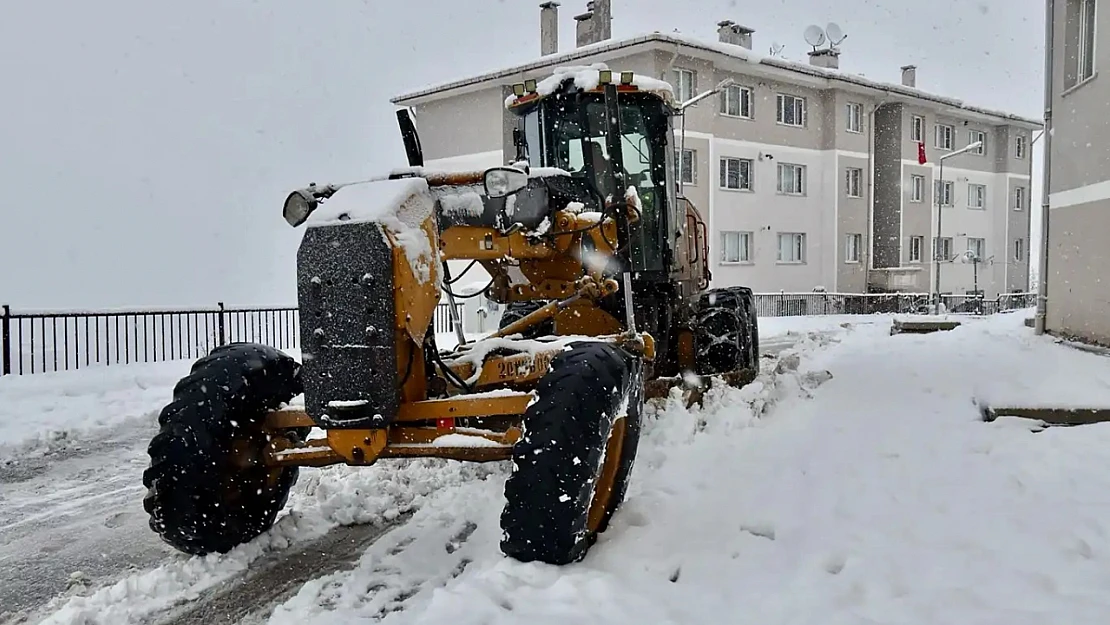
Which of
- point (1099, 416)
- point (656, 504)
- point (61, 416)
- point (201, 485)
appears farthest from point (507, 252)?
point (61, 416)

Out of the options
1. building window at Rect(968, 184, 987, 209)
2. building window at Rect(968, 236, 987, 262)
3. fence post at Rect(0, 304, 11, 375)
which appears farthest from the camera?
building window at Rect(968, 184, 987, 209)

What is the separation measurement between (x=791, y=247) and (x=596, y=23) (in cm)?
1084

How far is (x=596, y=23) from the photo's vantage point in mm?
29750

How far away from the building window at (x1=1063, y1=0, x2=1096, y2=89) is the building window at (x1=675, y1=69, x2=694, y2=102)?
643 inches

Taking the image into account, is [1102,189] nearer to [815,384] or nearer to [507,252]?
[815,384]

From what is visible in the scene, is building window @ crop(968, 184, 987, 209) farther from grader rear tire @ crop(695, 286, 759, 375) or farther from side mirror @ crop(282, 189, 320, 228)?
side mirror @ crop(282, 189, 320, 228)

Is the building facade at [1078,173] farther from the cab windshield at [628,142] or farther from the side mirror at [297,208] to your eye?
the side mirror at [297,208]

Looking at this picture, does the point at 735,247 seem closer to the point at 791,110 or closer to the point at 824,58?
the point at 791,110

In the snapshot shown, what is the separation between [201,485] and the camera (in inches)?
169

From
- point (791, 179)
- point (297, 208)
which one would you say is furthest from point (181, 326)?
point (791, 179)

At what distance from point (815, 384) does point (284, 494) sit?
573cm

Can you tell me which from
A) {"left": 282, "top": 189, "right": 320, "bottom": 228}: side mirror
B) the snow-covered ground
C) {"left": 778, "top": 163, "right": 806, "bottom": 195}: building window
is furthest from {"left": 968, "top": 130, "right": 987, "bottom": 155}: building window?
{"left": 282, "top": 189, "right": 320, "bottom": 228}: side mirror

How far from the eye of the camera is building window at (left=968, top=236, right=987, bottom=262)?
40.1 meters

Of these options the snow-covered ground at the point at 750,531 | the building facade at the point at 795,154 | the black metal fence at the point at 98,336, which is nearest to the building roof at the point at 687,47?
the building facade at the point at 795,154
